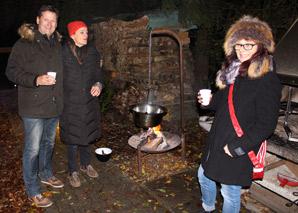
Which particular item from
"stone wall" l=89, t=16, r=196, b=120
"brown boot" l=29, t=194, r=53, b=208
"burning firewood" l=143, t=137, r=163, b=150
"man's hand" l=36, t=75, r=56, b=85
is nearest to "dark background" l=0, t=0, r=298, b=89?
"stone wall" l=89, t=16, r=196, b=120

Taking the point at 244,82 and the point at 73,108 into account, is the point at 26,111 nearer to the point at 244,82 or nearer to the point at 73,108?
the point at 73,108

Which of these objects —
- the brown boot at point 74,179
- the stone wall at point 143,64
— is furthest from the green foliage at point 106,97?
the brown boot at point 74,179

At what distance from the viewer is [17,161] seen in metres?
5.56

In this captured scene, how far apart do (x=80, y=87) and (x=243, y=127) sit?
2382mm

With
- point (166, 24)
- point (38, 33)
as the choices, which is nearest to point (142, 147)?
point (38, 33)

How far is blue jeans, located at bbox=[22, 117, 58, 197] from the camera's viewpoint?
3586mm

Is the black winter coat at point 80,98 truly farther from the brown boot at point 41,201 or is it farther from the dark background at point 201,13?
the dark background at point 201,13

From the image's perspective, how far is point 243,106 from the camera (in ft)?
8.92

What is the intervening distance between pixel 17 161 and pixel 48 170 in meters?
1.64

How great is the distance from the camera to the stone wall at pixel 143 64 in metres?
7.96

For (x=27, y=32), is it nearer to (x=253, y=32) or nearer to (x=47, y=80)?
(x=47, y=80)

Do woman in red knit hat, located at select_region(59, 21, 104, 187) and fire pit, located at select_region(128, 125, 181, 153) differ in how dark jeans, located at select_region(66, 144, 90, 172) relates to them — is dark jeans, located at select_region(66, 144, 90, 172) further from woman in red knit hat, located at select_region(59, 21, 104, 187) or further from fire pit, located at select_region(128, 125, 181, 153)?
fire pit, located at select_region(128, 125, 181, 153)

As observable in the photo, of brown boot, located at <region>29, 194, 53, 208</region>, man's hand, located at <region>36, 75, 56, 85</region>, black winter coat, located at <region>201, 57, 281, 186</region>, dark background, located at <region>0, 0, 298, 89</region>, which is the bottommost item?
brown boot, located at <region>29, 194, 53, 208</region>

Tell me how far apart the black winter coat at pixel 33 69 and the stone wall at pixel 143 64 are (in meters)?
4.45
